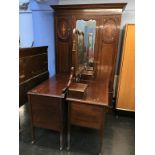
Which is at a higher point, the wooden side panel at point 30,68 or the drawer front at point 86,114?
the wooden side panel at point 30,68

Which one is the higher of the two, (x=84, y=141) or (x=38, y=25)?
(x=38, y=25)

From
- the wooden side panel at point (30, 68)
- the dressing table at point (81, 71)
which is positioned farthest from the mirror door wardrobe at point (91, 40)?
the wooden side panel at point (30, 68)

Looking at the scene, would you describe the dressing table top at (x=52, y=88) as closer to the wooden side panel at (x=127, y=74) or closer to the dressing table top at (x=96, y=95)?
the dressing table top at (x=96, y=95)

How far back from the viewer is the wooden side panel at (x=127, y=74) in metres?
2.50

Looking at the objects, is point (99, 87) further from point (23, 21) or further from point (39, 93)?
point (23, 21)

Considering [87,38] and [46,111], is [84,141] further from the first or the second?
[87,38]

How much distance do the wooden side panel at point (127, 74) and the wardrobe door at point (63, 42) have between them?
91 cm

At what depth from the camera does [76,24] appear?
264 centimetres

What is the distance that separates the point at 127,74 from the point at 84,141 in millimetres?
1238

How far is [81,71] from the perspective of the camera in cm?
240

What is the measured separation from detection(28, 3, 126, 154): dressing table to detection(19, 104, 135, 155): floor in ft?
0.52

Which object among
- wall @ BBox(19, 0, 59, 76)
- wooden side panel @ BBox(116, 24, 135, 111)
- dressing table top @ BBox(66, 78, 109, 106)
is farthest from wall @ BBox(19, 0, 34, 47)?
wooden side panel @ BBox(116, 24, 135, 111)

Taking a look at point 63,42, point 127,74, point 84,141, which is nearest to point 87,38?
point 63,42
